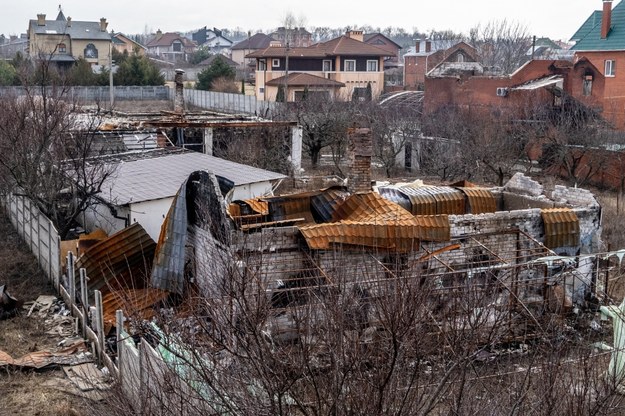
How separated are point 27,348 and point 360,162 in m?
7.09

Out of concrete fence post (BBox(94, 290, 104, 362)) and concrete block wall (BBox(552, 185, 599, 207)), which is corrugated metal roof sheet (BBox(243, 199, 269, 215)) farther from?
concrete block wall (BBox(552, 185, 599, 207))

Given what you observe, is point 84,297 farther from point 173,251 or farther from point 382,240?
point 382,240

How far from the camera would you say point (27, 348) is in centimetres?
1377

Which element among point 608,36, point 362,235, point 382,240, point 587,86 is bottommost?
point 382,240

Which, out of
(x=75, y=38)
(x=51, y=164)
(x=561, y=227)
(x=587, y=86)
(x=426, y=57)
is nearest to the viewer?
(x=561, y=227)

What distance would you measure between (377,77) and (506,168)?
31081 mm

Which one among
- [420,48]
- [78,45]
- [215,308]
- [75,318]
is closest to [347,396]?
[215,308]

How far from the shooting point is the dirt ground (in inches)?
449

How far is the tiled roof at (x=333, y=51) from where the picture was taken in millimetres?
58594

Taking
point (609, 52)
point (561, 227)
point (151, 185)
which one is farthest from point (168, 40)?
point (561, 227)

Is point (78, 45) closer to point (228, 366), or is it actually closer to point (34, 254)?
point (34, 254)

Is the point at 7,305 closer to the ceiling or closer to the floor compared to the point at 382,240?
closer to the floor

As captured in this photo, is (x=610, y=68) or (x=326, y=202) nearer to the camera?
(x=326, y=202)

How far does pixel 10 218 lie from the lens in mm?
22734
